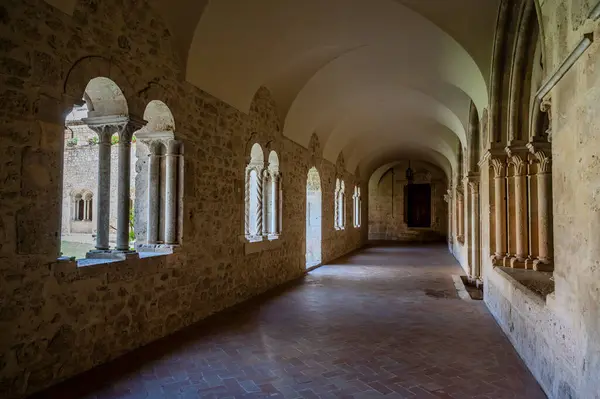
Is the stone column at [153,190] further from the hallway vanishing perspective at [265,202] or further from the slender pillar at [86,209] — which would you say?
the slender pillar at [86,209]

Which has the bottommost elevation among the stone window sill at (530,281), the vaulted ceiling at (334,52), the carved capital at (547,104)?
the stone window sill at (530,281)

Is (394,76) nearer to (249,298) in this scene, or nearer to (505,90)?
(505,90)

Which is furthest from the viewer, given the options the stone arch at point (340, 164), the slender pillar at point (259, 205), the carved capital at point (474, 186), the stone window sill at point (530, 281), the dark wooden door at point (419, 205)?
the dark wooden door at point (419, 205)

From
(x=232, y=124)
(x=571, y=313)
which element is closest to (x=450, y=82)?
(x=232, y=124)

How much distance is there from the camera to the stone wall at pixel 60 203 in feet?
9.19

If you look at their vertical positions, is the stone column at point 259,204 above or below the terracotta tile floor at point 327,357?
above

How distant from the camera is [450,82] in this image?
7184 millimetres

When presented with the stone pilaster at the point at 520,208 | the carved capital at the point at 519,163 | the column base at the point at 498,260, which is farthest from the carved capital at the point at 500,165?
the column base at the point at 498,260

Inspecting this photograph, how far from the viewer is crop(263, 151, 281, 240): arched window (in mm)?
7631

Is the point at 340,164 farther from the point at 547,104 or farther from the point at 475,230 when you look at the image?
the point at 547,104

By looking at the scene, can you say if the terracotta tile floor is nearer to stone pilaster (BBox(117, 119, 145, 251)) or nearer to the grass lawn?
stone pilaster (BBox(117, 119, 145, 251))

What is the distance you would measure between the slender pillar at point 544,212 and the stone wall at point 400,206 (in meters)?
17.5

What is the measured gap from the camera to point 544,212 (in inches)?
183

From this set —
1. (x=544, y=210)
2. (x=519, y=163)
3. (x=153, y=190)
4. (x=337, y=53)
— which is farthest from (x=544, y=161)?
(x=153, y=190)
